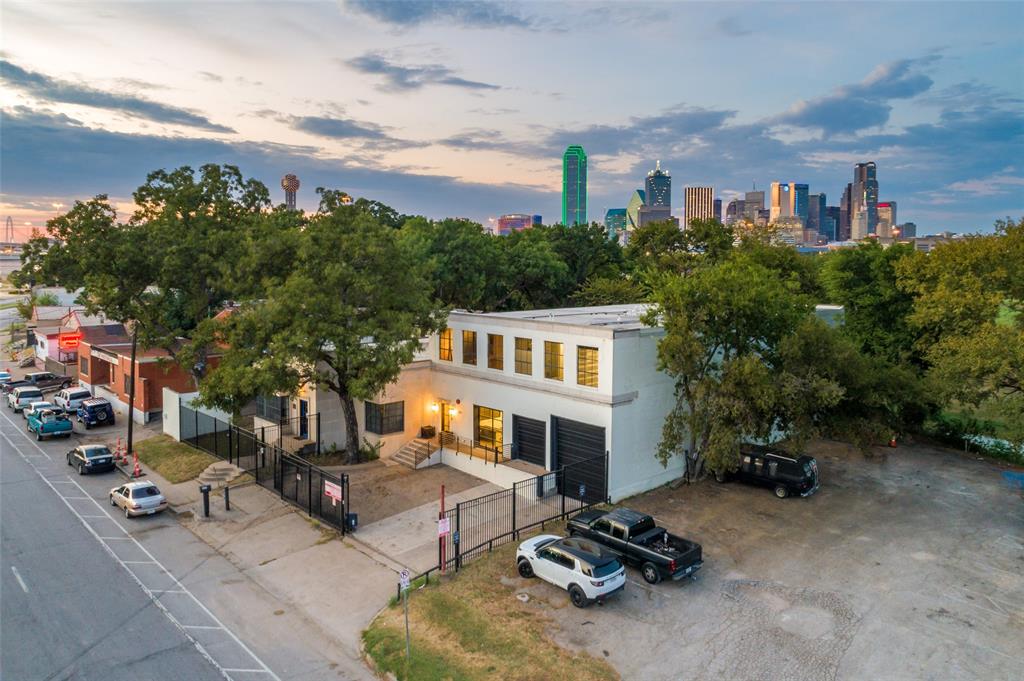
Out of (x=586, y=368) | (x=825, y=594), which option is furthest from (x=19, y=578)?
(x=825, y=594)

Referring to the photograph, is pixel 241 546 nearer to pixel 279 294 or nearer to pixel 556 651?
pixel 279 294

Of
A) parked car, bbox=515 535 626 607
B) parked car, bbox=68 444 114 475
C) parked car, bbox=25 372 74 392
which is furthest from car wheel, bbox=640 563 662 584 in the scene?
parked car, bbox=25 372 74 392

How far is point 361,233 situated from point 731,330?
55.2 ft

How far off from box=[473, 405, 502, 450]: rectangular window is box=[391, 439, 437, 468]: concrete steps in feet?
7.95

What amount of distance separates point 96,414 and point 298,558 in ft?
89.4

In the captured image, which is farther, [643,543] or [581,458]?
[581,458]

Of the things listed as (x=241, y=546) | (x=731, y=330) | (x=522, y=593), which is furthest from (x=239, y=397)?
(x=731, y=330)

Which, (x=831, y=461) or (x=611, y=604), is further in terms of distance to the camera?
(x=831, y=461)

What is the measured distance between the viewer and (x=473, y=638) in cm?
1566

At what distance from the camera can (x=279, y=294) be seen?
2591 cm

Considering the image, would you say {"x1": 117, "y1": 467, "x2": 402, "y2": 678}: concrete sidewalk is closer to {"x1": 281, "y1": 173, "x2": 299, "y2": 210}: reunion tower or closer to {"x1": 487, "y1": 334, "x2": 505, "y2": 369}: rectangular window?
{"x1": 487, "y1": 334, "x2": 505, "y2": 369}: rectangular window

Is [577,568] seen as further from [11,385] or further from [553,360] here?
[11,385]

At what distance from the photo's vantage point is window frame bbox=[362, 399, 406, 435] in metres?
31.8

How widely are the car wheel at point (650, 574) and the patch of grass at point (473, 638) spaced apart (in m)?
3.78
